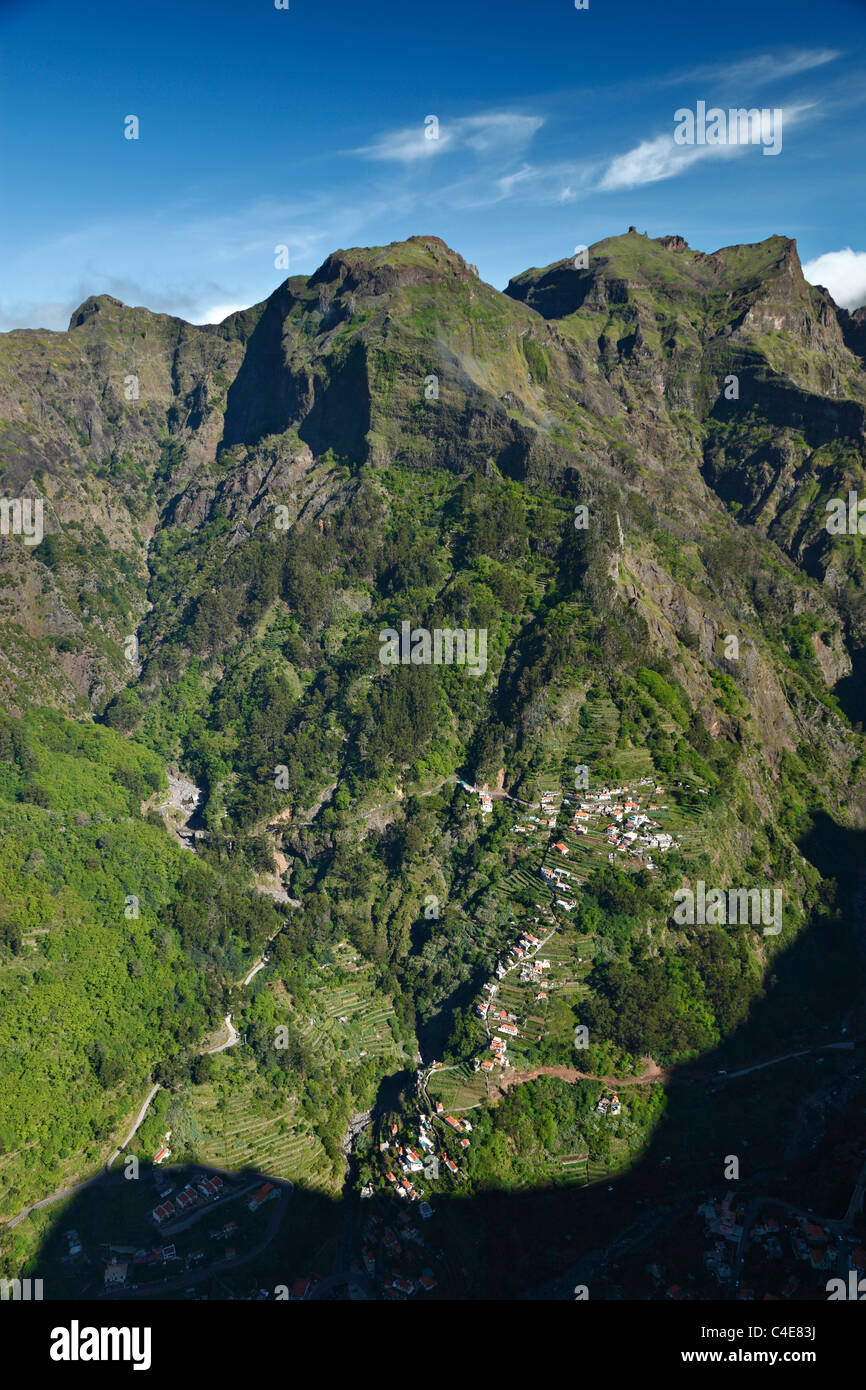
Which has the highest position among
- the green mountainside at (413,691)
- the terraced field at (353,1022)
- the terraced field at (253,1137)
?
the green mountainside at (413,691)

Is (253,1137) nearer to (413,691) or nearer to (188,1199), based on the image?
(188,1199)

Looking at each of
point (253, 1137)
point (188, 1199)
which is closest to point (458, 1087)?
point (253, 1137)

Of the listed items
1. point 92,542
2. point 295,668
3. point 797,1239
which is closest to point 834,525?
point 295,668

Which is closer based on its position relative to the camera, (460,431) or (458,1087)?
(458,1087)

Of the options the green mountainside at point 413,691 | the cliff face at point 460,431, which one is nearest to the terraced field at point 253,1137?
the green mountainside at point 413,691

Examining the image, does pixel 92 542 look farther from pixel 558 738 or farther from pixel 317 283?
pixel 558 738

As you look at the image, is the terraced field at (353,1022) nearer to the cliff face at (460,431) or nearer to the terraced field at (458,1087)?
the terraced field at (458,1087)

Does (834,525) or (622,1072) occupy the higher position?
(834,525)

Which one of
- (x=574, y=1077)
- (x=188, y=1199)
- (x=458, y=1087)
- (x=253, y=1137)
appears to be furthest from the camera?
(x=253, y=1137)
